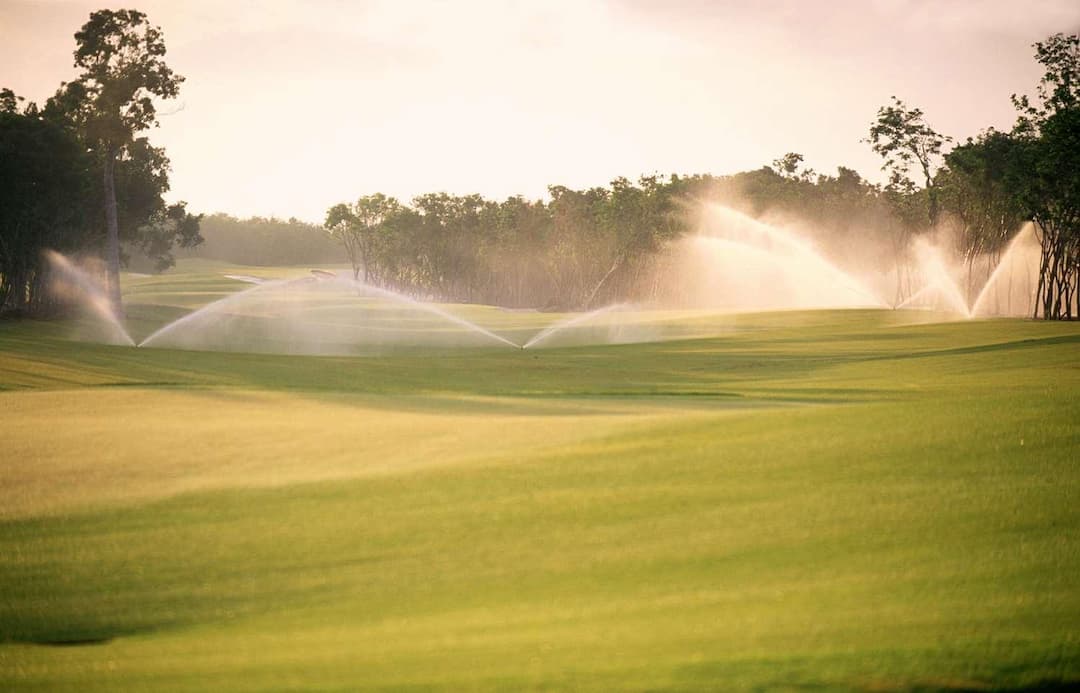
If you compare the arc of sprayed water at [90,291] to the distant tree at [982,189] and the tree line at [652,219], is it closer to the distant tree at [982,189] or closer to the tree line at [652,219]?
the tree line at [652,219]

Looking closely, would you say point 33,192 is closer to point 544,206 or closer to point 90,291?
point 90,291

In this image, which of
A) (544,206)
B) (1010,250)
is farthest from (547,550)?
(544,206)

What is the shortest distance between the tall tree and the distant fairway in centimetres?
4842

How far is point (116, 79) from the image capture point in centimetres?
6306

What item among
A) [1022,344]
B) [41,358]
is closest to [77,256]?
[41,358]

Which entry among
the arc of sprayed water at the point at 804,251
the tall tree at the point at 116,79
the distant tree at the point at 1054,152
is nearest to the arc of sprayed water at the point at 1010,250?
the distant tree at the point at 1054,152

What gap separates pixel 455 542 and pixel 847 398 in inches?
663

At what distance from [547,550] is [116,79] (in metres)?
60.5

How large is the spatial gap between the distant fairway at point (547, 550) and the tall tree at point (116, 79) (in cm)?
4842

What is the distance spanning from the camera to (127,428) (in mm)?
18750

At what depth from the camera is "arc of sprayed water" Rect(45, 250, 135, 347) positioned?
65.1 metres

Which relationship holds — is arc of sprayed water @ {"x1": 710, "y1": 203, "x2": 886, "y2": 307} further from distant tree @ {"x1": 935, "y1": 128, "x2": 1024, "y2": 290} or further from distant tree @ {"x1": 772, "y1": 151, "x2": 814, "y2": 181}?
distant tree @ {"x1": 935, "y1": 128, "x2": 1024, "y2": 290}

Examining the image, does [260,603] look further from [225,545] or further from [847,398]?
[847,398]

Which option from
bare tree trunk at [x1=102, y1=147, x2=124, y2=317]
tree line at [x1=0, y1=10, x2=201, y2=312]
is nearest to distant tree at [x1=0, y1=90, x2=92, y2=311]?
tree line at [x1=0, y1=10, x2=201, y2=312]
